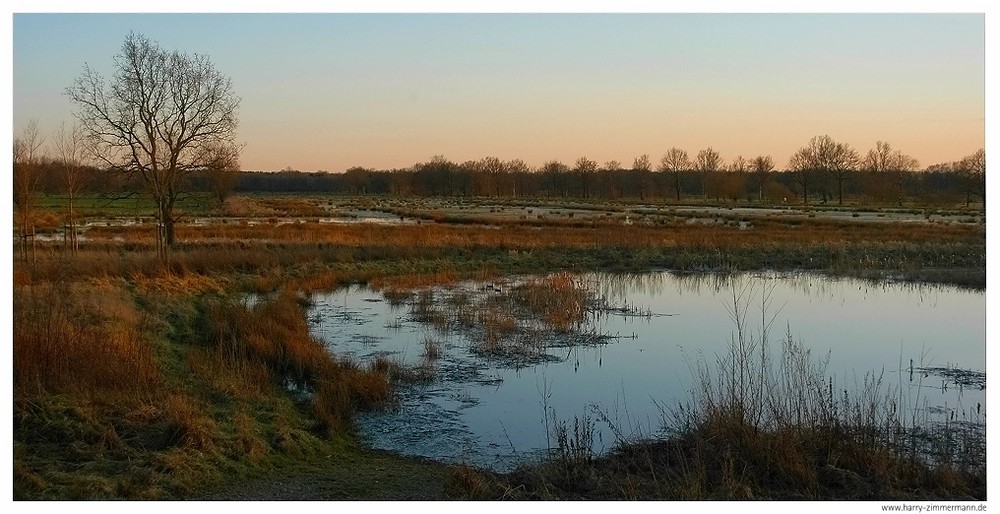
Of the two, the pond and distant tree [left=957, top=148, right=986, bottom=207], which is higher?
Result: distant tree [left=957, top=148, right=986, bottom=207]

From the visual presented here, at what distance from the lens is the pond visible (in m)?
9.47

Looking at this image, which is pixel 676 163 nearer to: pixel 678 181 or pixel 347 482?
pixel 678 181

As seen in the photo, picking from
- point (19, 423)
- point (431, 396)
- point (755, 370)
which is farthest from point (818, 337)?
point (19, 423)

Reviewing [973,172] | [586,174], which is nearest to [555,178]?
[586,174]

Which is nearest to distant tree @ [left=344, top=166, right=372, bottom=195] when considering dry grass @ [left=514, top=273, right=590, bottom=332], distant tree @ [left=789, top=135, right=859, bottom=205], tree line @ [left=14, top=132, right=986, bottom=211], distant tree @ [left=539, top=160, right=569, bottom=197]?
tree line @ [left=14, top=132, right=986, bottom=211]

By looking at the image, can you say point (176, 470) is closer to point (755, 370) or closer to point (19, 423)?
point (19, 423)

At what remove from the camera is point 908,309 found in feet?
60.5

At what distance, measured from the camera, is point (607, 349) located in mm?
13930

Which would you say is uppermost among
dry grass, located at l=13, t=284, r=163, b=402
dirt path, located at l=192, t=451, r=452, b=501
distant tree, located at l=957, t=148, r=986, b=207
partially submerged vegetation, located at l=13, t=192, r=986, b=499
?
distant tree, located at l=957, t=148, r=986, b=207

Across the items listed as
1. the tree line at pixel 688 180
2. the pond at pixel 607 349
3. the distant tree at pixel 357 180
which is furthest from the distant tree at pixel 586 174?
the pond at pixel 607 349

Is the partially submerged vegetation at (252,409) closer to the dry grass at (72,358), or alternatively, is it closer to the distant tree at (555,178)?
the dry grass at (72,358)

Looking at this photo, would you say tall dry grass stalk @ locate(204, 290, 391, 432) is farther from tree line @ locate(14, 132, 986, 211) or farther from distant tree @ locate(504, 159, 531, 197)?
distant tree @ locate(504, 159, 531, 197)

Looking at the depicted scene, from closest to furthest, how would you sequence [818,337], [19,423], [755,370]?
[19,423] → [755,370] → [818,337]

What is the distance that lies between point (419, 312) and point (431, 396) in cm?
705
